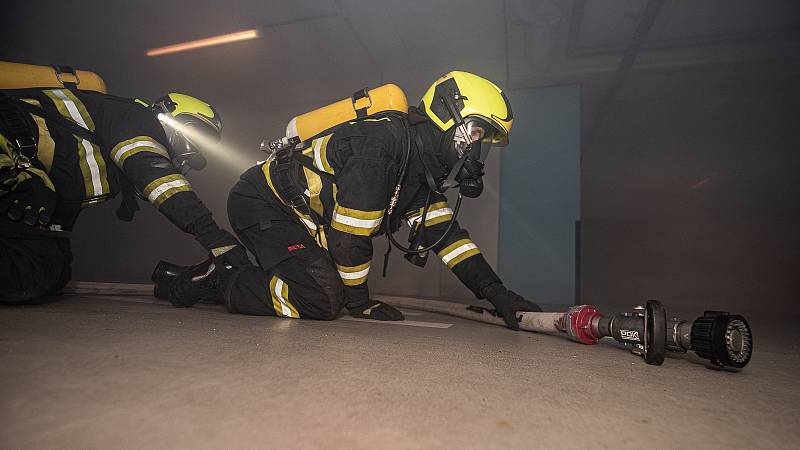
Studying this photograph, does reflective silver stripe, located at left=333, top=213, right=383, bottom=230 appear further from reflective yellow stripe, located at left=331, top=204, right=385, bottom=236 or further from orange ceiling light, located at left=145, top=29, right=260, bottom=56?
orange ceiling light, located at left=145, top=29, right=260, bottom=56

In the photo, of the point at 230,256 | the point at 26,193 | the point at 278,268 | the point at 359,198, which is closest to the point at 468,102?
the point at 359,198

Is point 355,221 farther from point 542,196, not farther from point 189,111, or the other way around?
point 542,196

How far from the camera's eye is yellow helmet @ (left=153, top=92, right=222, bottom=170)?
2428 millimetres

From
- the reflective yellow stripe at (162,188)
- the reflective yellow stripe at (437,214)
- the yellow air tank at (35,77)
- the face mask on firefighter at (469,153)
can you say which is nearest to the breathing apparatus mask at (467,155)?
the face mask on firefighter at (469,153)

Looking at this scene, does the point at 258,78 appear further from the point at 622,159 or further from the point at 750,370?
the point at 622,159

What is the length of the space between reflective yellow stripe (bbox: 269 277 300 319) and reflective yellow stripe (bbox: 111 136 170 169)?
91cm

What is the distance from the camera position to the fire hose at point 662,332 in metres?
1.05

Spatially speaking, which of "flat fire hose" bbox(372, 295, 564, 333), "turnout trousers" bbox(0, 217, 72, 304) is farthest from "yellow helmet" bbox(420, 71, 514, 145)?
"turnout trousers" bbox(0, 217, 72, 304)

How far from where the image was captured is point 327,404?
66 centimetres

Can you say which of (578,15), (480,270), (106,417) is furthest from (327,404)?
(578,15)

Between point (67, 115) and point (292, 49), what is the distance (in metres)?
2.83

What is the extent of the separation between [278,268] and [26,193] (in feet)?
3.60

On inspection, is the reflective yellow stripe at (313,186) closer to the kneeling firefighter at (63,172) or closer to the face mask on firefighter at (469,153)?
the kneeling firefighter at (63,172)

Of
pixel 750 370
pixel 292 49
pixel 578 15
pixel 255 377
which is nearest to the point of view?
pixel 255 377
